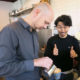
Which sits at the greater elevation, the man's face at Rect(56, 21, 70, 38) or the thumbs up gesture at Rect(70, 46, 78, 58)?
the man's face at Rect(56, 21, 70, 38)

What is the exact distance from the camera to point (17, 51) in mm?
742

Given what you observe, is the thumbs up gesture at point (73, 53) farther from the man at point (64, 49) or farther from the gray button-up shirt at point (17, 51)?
the gray button-up shirt at point (17, 51)

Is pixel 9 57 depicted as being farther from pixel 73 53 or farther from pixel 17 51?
pixel 73 53

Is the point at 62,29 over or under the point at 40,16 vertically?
under

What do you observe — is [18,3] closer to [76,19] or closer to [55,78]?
[76,19]

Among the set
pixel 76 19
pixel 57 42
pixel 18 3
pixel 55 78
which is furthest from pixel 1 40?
pixel 18 3

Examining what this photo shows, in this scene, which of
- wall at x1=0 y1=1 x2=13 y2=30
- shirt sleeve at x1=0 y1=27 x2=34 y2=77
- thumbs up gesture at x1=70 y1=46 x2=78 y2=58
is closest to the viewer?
shirt sleeve at x1=0 y1=27 x2=34 y2=77

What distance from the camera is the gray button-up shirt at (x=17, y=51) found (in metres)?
0.65

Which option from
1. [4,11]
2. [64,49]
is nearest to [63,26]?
[64,49]

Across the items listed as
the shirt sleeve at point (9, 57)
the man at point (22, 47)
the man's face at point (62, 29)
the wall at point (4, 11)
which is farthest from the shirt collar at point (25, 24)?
the wall at point (4, 11)

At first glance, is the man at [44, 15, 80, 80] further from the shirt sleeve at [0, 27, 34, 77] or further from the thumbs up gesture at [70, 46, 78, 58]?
the shirt sleeve at [0, 27, 34, 77]

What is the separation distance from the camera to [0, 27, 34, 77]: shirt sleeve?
25.6 inches

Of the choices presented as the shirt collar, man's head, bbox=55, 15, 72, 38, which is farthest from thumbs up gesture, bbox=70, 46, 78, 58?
the shirt collar

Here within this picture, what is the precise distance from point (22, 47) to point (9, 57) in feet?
0.37
